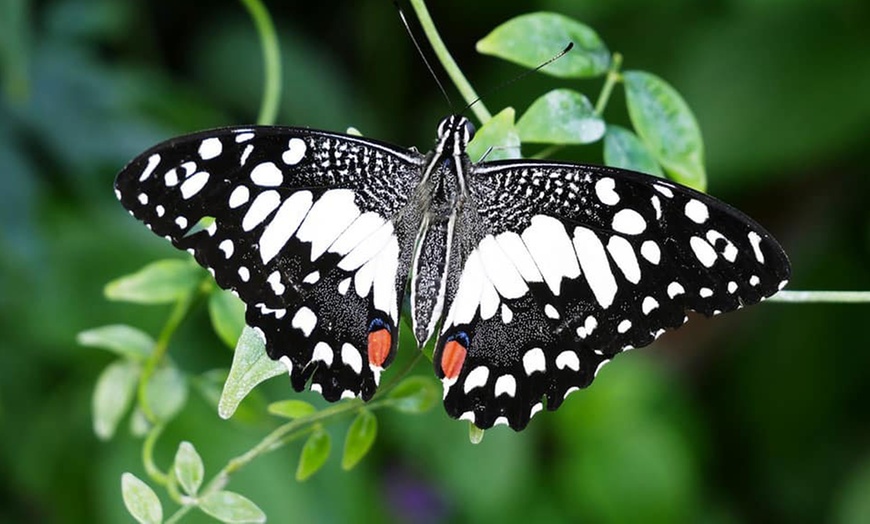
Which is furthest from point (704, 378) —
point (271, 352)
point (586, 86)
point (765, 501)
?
point (271, 352)

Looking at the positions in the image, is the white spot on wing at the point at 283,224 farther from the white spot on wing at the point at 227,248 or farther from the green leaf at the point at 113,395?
the green leaf at the point at 113,395

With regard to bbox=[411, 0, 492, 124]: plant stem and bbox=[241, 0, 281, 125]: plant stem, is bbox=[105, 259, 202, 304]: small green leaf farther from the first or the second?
bbox=[411, 0, 492, 124]: plant stem

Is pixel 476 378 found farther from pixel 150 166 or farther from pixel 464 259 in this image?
pixel 150 166

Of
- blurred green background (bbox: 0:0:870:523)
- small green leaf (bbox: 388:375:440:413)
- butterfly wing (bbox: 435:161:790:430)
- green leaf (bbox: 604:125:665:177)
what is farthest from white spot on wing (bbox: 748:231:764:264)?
blurred green background (bbox: 0:0:870:523)

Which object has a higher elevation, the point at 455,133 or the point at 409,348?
the point at 455,133

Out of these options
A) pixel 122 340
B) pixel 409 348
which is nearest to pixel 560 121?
pixel 122 340

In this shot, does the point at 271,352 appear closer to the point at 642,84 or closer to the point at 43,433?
the point at 642,84
